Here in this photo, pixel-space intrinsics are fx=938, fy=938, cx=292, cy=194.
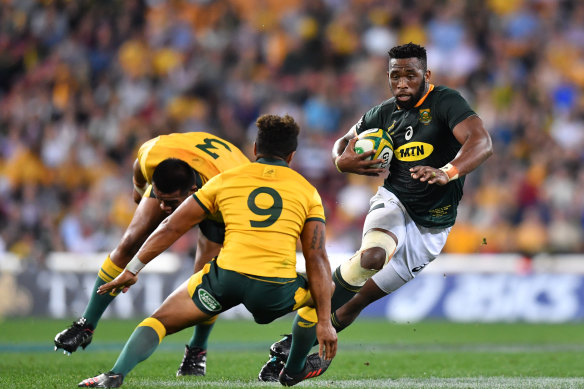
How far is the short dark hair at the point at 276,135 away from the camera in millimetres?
5441

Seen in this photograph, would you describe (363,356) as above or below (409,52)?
below

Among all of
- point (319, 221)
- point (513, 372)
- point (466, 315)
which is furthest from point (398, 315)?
point (319, 221)

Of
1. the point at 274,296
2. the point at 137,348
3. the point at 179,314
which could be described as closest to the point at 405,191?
the point at 274,296

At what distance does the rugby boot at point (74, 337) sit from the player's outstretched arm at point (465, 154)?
2.82m

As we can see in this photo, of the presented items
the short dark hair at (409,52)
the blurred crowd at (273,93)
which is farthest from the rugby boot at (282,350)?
the blurred crowd at (273,93)

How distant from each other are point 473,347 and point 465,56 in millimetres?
7632

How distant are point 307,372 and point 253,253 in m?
1.06

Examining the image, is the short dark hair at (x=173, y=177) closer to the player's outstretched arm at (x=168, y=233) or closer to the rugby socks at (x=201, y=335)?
the player's outstretched arm at (x=168, y=233)

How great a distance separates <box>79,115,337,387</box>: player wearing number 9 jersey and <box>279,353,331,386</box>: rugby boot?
1.38ft

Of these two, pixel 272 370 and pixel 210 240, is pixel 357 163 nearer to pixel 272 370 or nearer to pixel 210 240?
pixel 210 240

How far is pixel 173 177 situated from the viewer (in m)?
6.20

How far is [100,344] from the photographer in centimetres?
1037

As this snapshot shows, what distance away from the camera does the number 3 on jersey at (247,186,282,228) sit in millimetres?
5289

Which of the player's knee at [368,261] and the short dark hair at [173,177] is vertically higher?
the short dark hair at [173,177]
